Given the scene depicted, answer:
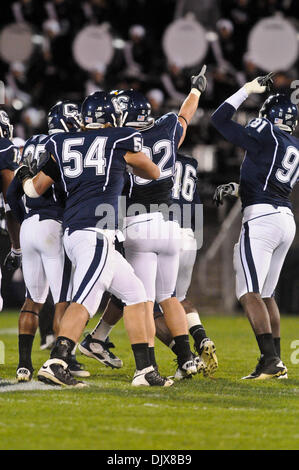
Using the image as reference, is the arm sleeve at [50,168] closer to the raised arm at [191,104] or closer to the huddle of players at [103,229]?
the huddle of players at [103,229]

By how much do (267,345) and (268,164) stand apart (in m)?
1.25

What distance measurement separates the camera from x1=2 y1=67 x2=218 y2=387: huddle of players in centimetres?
510

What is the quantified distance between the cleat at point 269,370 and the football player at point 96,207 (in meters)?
0.85

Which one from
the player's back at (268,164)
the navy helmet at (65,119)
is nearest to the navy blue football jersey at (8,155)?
the navy helmet at (65,119)

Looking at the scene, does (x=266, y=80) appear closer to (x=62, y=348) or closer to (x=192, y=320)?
(x=192, y=320)

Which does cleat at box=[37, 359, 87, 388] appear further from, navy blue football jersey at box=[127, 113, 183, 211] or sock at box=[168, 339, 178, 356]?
navy blue football jersey at box=[127, 113, 183, 211]

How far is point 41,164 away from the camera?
526 centimetres

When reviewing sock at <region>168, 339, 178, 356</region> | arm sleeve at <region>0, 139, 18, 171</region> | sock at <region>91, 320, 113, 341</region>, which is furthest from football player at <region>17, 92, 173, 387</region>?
sock at <region>91, 320, 113, 341</region>

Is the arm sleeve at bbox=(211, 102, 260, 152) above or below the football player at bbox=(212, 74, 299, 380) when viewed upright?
above

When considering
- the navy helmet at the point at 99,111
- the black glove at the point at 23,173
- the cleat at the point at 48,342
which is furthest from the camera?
the cleat at the point at 48,342

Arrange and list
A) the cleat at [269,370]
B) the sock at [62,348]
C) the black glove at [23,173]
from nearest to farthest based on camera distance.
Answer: the sock at [62,348], the black glove at [23,173], the cleat at [269,370]

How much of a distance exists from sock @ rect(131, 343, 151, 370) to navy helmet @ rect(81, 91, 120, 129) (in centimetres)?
135

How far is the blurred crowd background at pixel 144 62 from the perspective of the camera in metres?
12.9

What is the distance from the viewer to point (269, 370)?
19.2 ft
